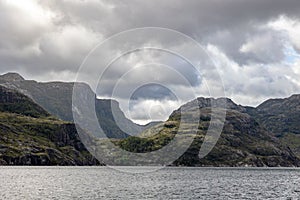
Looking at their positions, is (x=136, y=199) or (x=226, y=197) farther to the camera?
(x=226, y=197)

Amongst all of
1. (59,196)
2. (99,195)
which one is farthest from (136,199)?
(59,196)

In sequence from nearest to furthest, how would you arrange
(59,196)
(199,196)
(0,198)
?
(0,198) → (59,196) → (199,196)

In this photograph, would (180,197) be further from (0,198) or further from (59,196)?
(0,198)

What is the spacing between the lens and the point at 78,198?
10762cm

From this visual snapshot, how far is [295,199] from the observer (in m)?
117

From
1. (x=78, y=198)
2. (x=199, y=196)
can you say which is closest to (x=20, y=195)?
(x=78, y=198)

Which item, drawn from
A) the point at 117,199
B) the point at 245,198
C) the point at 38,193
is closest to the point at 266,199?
the point at 245,198

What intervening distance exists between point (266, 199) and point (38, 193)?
6644 cm

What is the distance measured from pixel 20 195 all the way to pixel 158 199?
38.4 meters

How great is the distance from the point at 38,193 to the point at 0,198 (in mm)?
15972

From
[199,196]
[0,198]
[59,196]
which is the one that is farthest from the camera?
[199,196]

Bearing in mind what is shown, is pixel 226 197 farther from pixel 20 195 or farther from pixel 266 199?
pixel 20 195

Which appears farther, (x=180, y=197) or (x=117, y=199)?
(x=180, y=197)

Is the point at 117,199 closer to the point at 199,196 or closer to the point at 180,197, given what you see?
the point at 180,197
